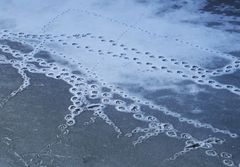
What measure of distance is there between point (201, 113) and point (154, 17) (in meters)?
1.22

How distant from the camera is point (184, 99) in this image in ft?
7.45

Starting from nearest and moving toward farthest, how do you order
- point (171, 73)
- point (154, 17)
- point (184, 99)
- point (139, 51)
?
point (184, 99)
point (171, 73)
point (139, 51)
point (154, 17)

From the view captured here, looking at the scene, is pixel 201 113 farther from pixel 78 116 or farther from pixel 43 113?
pixel 43 113

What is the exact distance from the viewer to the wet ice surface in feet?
6.29

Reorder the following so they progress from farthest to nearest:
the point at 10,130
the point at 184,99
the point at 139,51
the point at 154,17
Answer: the point at 154,17, the point at 139,51, the point at 184,99, the point at 10,130

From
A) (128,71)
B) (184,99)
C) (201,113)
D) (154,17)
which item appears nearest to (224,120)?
(201,113)

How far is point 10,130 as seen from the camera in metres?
2.04

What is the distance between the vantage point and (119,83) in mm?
2414

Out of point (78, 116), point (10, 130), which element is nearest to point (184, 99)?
point (78, 116)

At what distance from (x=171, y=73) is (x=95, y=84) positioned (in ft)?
1.54

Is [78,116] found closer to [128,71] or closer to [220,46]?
[128,71]

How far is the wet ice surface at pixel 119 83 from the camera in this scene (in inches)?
75.5

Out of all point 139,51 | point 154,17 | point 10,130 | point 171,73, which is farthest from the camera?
point 154,17

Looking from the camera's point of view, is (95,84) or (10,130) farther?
(95,84)
